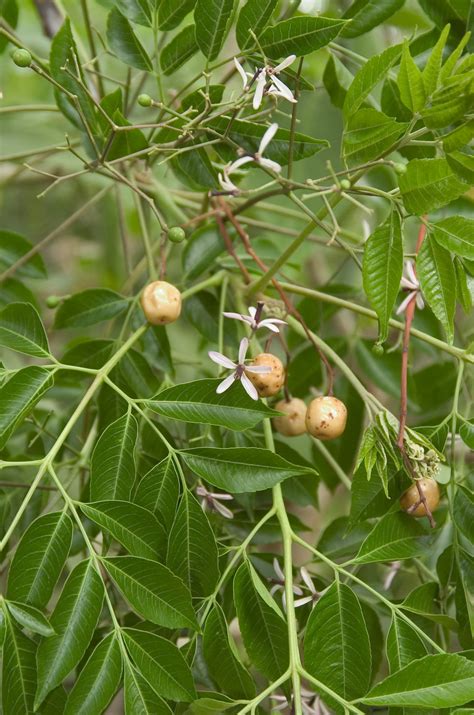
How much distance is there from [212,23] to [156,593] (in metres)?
0.41

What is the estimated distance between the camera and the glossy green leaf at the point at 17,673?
585mm

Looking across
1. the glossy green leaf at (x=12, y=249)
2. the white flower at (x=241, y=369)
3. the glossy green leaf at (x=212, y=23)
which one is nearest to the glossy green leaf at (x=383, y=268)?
the white flower at (x=241, y=369)

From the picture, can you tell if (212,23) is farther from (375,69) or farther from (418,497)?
(418,497)

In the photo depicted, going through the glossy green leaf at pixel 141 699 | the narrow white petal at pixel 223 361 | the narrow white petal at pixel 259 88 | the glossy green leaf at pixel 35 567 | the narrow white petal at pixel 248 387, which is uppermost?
the narrow white petal at pixel 259 88

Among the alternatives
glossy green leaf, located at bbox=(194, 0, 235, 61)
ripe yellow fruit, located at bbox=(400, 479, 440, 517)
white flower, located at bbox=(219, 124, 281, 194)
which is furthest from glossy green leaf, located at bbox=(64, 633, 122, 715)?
glossy green leaf, located at bbox=(194, 0, 235, 61)

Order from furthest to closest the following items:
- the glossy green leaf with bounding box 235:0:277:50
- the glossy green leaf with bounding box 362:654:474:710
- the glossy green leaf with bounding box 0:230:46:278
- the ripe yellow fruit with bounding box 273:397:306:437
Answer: the glossy green leaf with bounding box 0:230:46:278 < the ripe yellow fruit with bounding box 273:397:306:437 < the glossy green leaf with bounding box 235:0:277:50 < the glossy green leaf with bounding box 362:654:474:710

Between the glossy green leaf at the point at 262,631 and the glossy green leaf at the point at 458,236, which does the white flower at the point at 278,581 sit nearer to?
the glossy green leaf at the point at 262,631

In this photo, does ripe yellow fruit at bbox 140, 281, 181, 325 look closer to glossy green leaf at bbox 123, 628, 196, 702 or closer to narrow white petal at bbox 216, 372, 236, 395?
narrow white petal at bbox 216, 372, 236, 395

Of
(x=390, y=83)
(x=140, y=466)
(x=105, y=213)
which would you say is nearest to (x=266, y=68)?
(x=390, y=83)

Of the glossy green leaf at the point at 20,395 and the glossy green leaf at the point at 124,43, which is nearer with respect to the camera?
the glossy green leaf at the point at 20,395

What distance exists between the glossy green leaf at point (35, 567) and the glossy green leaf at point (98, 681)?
0.05 meters

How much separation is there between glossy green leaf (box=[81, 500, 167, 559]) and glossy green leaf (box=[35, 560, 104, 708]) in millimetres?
28

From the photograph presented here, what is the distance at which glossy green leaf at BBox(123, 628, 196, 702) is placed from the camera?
575 millimetres

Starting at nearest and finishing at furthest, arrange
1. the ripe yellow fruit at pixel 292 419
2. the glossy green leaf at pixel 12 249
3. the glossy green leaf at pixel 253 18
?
the glossy green leaf at pixel 253 18 → the ripe yellow fruit at pixel 292 419 → the glossy green leaf at pixel 12 249
